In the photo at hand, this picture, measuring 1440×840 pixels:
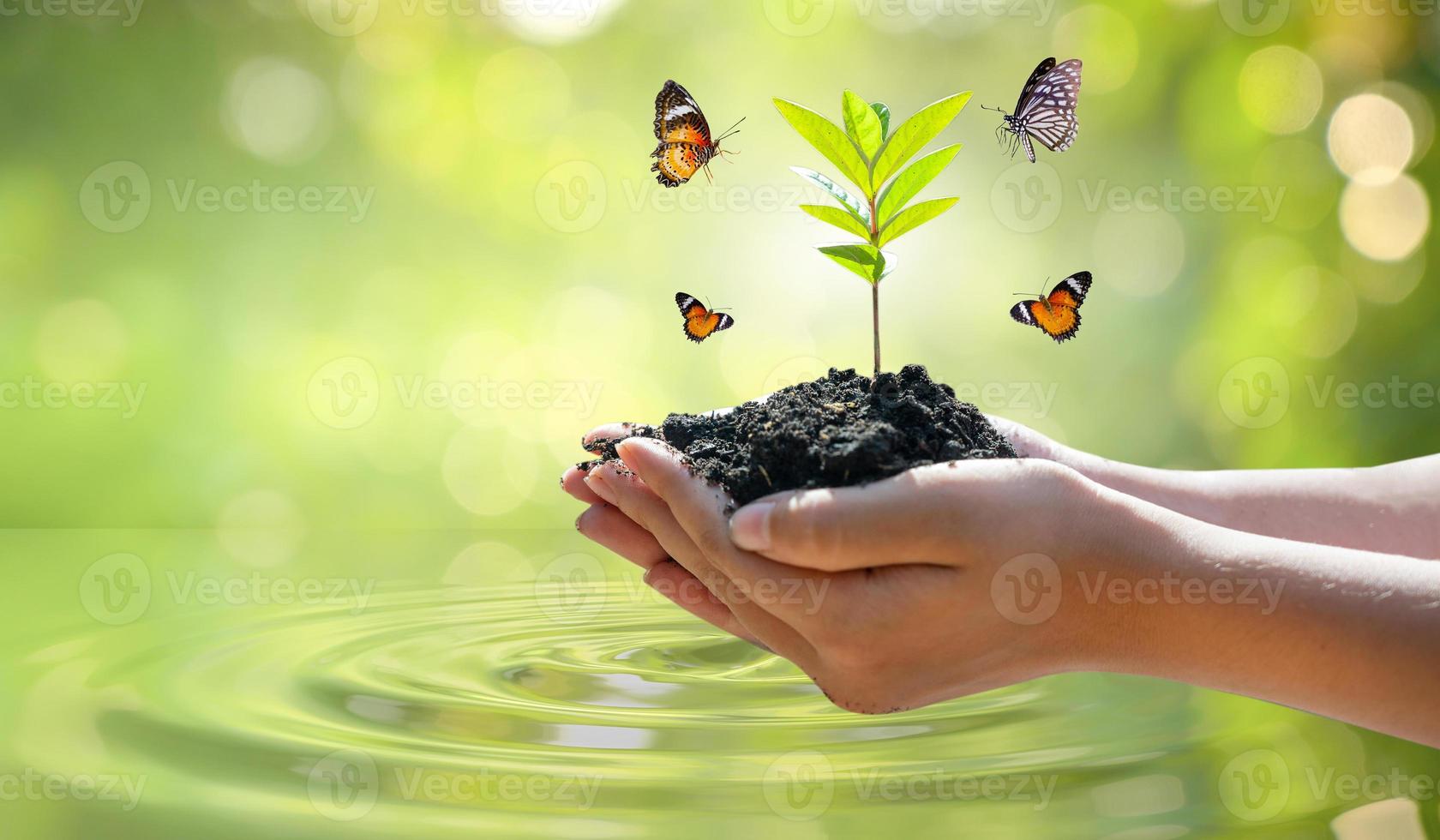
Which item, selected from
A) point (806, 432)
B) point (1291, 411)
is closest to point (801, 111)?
point (806, 432)

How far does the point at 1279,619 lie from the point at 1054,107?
27.3 inches

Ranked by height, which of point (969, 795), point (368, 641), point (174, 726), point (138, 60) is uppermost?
point (138, 60)

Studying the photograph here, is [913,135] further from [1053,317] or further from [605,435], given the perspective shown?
[605,435]

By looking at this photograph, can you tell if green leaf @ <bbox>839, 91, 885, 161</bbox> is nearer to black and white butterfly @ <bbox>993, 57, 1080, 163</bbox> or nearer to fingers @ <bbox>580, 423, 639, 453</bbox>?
black and white butterfly @ <bbox>993, 57, 1080, 163</bbox>

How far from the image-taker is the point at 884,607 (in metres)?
0.95

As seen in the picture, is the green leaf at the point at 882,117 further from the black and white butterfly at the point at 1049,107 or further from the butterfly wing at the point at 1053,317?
the butterfly wing at the point at 1053,317

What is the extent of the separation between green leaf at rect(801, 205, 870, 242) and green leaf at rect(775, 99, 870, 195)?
0.14ft

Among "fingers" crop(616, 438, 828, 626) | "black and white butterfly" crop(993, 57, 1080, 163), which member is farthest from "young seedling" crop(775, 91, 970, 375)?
"fingers" crop(616, 438, 828, 626)

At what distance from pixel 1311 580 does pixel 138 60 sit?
11.3ft

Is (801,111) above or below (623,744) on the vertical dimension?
above

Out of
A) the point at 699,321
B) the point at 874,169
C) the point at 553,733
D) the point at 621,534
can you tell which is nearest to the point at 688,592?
the point at 621,534

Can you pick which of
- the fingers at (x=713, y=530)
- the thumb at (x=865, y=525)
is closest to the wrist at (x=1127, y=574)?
the thumb at (x=865, y=525)

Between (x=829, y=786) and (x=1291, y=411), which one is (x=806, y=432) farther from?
(x=1291, y=411)

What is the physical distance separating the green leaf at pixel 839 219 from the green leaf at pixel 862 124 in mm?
81
